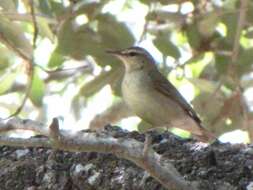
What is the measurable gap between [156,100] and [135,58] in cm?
58

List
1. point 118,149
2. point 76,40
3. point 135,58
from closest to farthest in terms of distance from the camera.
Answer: point 118,149 < point 76,40 < point 135,58

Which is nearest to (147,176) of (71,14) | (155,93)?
(71,14)

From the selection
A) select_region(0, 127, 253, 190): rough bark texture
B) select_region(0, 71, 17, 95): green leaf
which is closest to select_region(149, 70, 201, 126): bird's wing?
select_region(0, 71, 17, 95): green leaf

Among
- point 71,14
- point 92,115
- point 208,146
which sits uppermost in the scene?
point 71,14

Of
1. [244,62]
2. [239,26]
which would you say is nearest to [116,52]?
[244,62]

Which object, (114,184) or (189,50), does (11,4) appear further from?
(189,50)

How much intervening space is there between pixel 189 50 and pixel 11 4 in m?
2.51

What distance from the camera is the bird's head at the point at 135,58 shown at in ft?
19.5

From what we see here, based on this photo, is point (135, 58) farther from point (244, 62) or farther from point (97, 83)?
point (244, 62)

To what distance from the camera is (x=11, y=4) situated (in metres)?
4.14

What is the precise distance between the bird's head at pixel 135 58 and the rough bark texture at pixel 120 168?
2.65 metres

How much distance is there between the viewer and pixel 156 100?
571cm

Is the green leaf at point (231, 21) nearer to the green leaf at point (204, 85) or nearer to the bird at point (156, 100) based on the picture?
the green leaf at point (204, 85)

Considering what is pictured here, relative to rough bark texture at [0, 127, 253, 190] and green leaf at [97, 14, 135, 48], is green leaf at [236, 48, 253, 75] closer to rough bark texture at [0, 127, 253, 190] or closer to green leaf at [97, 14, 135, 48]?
green leaf at [97, 14, 135, 48]
